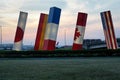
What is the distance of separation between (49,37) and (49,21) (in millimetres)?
1907

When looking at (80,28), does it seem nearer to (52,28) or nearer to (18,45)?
(52,28)

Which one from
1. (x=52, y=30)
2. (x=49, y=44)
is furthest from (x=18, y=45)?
(x=52, y=30)

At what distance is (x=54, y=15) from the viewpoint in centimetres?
3419

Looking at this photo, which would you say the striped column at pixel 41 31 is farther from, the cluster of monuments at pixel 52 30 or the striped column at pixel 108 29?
the striped column at pixel 108 29

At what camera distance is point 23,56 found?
3488 cm

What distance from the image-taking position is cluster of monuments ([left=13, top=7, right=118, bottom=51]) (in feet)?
112

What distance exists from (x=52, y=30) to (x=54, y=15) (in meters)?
1.73

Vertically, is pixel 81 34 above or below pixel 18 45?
above

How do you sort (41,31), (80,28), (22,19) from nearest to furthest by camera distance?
(80,28) < (22,19) < (41,31)

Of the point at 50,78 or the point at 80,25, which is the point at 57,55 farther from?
the point at 50,78

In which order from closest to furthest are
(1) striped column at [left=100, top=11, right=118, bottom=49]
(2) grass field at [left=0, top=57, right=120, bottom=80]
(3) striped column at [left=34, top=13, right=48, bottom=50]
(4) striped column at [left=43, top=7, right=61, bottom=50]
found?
1. (2) grass field at [left=0, top=57, right=120, bottom=80]
2. (4) striped column at [left=43, top=7, right=61, bottom=50]
3. (1) striped column at [left=100, top=11, right=118, bottom=49]
4. (3) striped column at [left=34, top=13, right=48, bottom=50]

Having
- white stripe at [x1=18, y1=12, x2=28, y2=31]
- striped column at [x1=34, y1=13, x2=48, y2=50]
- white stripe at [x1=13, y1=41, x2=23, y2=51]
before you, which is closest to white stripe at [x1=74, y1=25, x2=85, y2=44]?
striped column at [x1=34, y1=13, x2=48, y2=50]

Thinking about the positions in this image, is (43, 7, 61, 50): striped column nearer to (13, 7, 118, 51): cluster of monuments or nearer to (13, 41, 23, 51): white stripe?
(13, 7, 118, 51): cluster of monuments

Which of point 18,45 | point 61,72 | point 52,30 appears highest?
point 52,30
